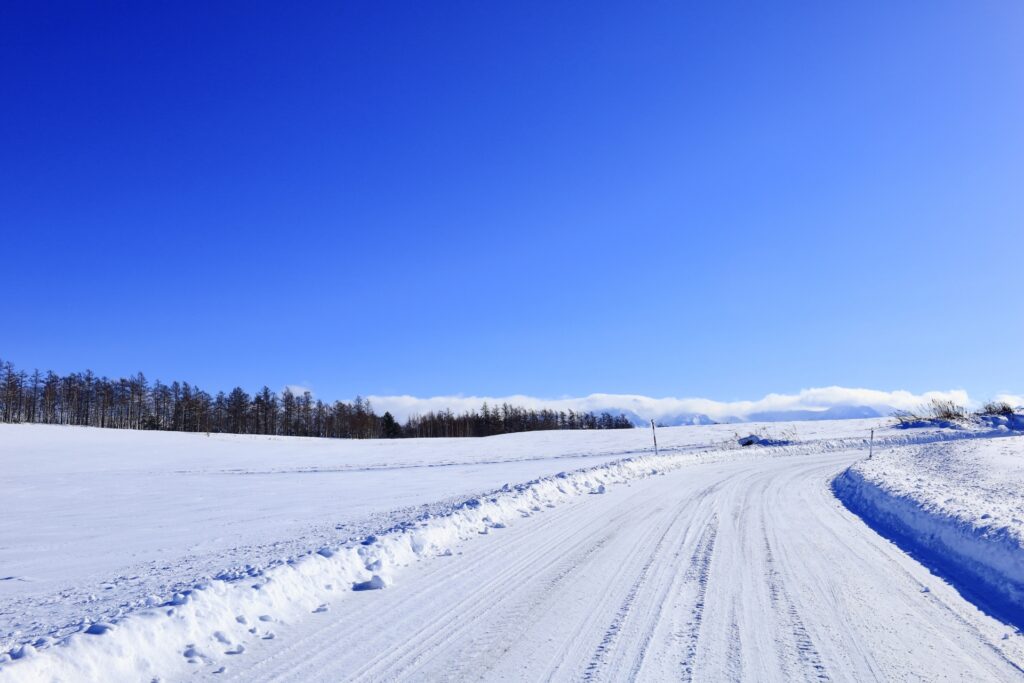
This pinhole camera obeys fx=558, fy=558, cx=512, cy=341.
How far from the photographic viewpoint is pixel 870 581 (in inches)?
252

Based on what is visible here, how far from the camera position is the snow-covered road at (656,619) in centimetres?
416

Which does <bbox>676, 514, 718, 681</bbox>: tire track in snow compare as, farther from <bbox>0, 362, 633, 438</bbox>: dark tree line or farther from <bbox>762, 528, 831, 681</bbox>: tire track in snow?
<bbox>0, 362, 633, 438</bbox>: dark tree line

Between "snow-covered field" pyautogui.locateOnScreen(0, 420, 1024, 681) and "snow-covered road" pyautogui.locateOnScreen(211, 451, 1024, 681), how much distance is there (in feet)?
0.09

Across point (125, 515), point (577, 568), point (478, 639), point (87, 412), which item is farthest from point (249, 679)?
point (87, 412)

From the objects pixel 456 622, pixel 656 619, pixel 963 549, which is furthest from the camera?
pixel 963 549

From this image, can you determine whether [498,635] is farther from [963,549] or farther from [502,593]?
[963,549]

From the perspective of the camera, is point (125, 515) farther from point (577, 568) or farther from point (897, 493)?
point (897, 493)

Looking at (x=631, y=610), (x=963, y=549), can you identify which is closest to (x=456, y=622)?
(x=631, y=610)

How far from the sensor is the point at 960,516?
27.5ft

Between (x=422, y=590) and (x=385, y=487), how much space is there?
15.0m

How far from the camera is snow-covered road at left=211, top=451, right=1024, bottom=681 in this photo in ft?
13.6

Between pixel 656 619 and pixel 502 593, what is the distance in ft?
5.91

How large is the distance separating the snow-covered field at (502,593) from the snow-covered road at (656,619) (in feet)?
0.09

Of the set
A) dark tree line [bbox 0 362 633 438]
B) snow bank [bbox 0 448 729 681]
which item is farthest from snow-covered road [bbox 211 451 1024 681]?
dark tree line [bbox 0 362 633 438]
